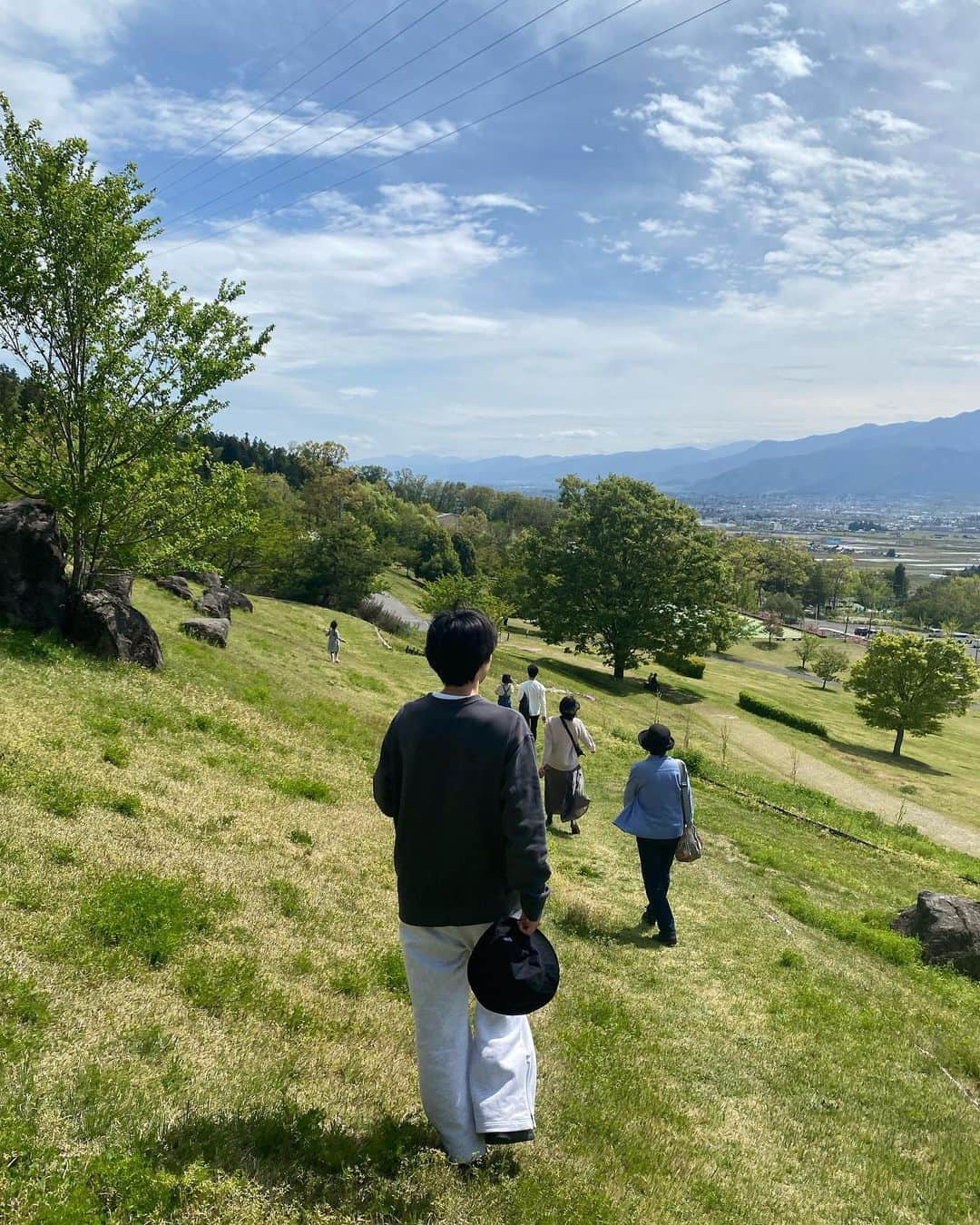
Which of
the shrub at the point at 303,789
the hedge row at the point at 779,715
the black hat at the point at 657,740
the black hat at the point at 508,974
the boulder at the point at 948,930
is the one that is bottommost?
the hedge row at the point at 779,715

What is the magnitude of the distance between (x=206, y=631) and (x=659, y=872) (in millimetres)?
17181

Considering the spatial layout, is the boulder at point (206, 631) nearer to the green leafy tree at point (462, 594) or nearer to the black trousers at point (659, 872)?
the black trousers at point (659, 872)

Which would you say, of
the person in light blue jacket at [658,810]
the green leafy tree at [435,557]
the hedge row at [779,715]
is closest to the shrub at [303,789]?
the person in light blue jacket at [658,810]

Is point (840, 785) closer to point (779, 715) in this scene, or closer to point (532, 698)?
point (779, 715)

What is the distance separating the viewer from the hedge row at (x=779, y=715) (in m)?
47.6

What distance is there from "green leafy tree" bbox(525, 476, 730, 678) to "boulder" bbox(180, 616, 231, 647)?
30151 millimetres

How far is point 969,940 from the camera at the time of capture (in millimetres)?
10133

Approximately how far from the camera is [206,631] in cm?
2184

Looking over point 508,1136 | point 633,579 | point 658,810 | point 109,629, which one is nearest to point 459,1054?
point 508,1136

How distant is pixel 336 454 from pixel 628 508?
211 ft

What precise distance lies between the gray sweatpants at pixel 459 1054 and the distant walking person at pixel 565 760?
7428mm

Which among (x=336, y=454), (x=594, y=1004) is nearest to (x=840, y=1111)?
(x=594, y=1004)

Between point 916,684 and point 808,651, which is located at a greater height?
point 916,684

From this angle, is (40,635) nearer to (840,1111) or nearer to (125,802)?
(125,802)
